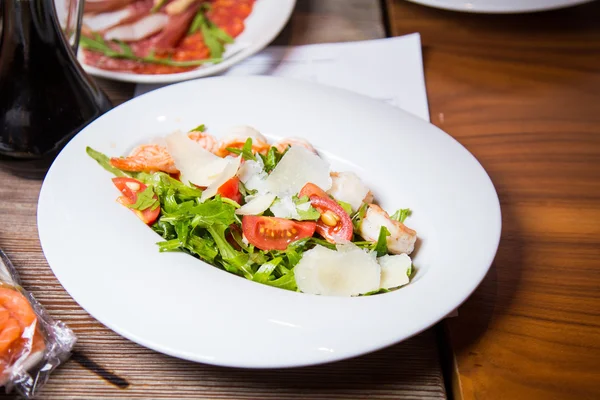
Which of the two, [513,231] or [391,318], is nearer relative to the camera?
[391,318]

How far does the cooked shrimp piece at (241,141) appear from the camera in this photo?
4.54ft

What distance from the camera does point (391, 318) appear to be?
1.01 metres

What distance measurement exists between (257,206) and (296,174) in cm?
11

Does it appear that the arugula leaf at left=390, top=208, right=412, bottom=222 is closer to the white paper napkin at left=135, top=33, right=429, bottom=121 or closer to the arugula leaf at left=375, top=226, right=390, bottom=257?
the arugula leaf at left=375, top=226, right=390, bottom=257

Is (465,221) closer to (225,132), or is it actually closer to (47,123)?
(225,132)

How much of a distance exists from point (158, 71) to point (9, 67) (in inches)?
19.6

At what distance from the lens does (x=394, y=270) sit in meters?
1.15

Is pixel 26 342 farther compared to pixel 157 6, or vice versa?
pixel 157 6

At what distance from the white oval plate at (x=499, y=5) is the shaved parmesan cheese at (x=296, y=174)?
943 mm

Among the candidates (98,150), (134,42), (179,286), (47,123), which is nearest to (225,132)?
(98,150)

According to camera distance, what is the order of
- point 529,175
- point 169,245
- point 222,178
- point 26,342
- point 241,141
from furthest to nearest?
point 529,175 < point 241,141 < point 222,178 < point 169,245 < point 26,342

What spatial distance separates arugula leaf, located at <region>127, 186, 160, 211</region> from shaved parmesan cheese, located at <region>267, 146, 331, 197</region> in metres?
0.24

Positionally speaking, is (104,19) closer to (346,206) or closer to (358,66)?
(358,66)

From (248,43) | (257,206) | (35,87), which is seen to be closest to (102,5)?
(248,43)
